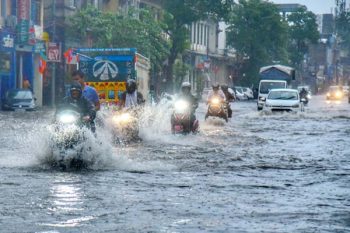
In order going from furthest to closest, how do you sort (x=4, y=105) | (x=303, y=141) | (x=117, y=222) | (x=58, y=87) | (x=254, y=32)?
(x=254, y=32), (x=58, y=87), (x=4, y=105), (x=303, y=141), (x=117, y=222)

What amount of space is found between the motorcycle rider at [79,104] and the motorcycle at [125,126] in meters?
5.85

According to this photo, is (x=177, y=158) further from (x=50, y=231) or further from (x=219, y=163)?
(x=50, y=231)

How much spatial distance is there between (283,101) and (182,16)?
27721 mm

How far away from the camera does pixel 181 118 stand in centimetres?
2264

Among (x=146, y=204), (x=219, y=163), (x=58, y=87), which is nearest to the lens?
(x=146, y=204)

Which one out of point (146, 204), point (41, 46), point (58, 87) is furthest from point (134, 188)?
point (58, 87)

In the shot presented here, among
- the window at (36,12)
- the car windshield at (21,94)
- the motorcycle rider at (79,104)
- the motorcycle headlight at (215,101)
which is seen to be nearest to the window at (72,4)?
the window at (36,12)

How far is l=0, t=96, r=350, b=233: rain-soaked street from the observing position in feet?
28.3

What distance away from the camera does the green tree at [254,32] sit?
90.1 meters

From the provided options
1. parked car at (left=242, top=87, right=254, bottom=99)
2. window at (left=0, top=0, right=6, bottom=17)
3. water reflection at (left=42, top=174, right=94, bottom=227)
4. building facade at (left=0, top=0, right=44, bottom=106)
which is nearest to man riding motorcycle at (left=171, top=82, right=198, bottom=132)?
water reflection at (left=42, top=174, right=94, bottom=227)

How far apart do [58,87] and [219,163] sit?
4098 cm

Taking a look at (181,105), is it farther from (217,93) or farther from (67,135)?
(67,135)

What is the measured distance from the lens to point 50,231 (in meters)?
7.96

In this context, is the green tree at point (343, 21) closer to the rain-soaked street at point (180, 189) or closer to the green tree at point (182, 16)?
the green tree at point (182, 16)
